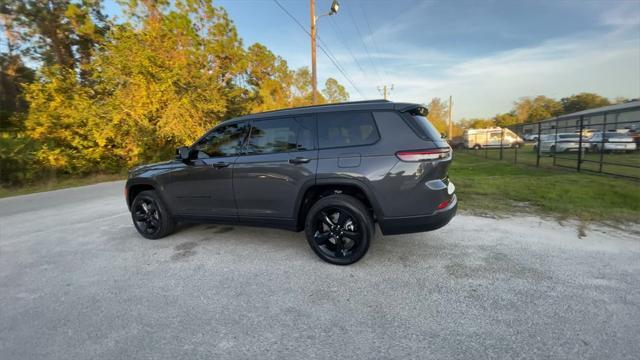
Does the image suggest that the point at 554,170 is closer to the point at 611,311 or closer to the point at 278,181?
the point at 611,311

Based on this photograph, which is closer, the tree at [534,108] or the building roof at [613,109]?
the building roof at [613,109]

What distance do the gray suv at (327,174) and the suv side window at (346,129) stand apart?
11 mm

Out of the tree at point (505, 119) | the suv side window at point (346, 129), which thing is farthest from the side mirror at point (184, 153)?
the tree at point (505, 119)

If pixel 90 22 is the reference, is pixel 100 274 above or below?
below

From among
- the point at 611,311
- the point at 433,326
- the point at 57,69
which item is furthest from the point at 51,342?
the point at 57,69

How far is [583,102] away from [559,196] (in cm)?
7766

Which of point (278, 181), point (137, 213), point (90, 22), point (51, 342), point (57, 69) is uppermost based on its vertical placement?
point (90, 22)

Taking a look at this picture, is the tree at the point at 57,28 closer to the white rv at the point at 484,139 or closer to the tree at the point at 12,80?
the tree at the point at 12,80

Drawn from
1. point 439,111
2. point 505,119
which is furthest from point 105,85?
point 505,119

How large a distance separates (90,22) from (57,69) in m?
3.44

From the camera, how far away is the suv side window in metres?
3.18

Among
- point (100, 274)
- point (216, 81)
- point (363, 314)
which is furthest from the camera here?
point (216, 81)

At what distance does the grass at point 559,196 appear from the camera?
5004mm

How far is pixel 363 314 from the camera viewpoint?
2.45 m
